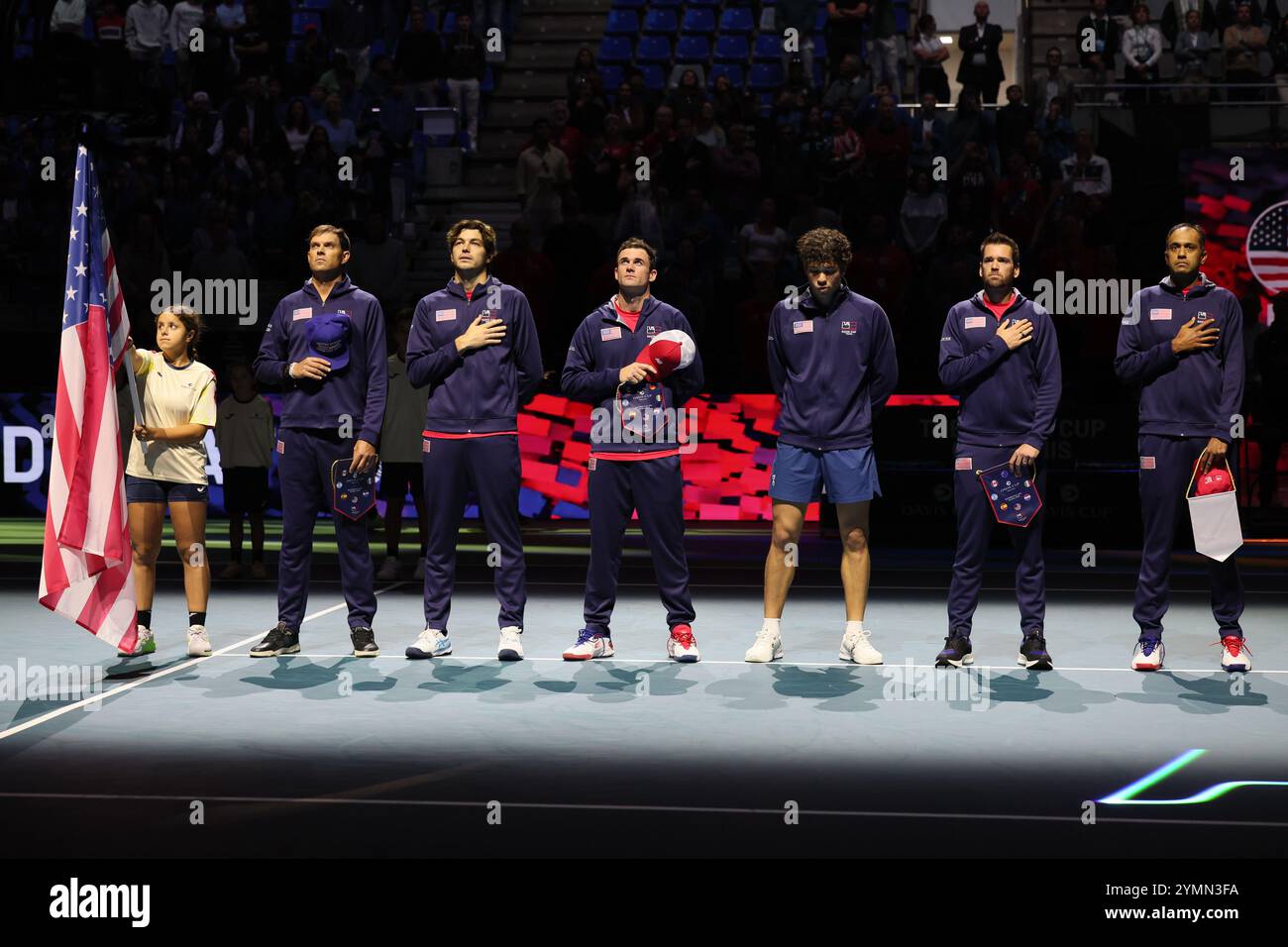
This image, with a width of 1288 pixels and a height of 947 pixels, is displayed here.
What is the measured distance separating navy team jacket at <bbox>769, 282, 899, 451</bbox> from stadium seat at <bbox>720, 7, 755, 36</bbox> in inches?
584

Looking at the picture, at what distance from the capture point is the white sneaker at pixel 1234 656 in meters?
7.71

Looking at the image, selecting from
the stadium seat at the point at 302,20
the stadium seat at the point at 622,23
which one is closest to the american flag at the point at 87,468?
the stadium seat at the point at 622,23

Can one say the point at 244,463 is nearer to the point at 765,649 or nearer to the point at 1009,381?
the point at 765,649

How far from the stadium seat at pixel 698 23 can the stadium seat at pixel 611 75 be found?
1.16 metres

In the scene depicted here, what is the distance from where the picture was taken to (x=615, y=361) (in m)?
8.11

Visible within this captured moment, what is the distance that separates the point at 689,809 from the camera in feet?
16.6

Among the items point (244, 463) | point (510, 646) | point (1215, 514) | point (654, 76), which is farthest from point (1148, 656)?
point (654, 76)

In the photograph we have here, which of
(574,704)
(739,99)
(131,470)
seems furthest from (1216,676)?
(739,99)

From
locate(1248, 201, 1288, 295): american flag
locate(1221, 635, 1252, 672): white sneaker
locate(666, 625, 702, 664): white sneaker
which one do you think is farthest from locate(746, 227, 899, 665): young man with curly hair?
locate(1248, 201, 1288, 295): american flag

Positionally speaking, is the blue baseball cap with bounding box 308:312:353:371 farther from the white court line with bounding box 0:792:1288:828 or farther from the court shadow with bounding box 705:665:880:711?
the white court line with bounding box 0:792:1288:828

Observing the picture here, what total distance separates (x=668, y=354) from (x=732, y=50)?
1480 cm

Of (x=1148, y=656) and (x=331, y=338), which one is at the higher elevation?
(x=331, y=338)

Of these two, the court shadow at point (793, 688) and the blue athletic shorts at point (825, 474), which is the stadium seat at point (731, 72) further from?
the court shadow at point (793, 688)

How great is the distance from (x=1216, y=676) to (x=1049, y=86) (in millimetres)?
12205
